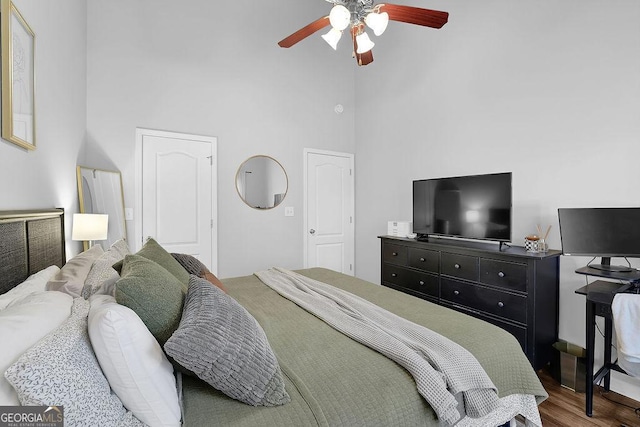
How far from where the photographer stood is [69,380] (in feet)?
2.45

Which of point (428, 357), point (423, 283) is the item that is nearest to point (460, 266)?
point (423, 283)

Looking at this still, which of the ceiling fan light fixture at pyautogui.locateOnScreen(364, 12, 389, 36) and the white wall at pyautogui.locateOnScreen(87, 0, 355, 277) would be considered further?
the white wall at pyautogui.locateOnScreen(87, 0, 355, 277)

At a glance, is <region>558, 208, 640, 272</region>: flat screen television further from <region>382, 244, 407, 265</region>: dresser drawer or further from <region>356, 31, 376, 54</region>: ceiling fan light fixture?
<region>356, 31, 376, 54</region>: ceiling fan light fixture

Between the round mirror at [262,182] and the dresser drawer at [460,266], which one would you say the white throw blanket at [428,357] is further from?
the round mirror at [262,182]

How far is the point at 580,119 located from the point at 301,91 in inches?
124

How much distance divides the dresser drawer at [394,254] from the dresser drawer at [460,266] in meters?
0.52

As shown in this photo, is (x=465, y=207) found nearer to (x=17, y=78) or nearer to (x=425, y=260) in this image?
(x=425, y=260)

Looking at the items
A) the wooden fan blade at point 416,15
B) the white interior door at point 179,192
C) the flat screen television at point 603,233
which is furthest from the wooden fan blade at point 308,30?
the flat screen television at point 603,233

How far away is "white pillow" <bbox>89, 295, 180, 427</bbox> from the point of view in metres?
0.85

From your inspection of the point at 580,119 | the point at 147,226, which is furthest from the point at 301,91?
the point at 580,119

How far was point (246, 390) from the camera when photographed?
1.00 metres

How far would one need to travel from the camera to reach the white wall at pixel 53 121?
5.09 feet

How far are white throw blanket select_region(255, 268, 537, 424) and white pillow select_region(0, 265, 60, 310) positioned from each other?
1.25 metres

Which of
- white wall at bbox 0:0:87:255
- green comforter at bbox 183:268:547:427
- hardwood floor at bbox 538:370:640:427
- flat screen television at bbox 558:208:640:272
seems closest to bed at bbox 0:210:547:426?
green comforter at bbox 183:268:547:427
